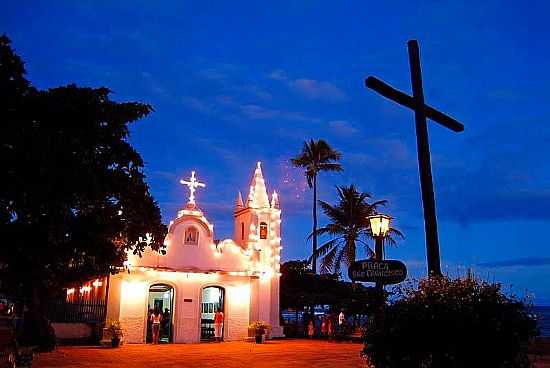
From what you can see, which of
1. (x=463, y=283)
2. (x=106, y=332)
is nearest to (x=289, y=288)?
(x=106, y=332)

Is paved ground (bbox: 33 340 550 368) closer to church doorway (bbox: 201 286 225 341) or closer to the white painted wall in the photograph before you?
the white painted wall

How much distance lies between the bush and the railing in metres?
17.0

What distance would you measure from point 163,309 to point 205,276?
503cm

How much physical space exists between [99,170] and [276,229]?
53.3ft

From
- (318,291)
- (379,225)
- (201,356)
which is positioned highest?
(379,225)

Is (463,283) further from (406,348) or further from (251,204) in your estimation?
(251,204)

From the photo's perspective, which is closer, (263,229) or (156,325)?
(156,325)

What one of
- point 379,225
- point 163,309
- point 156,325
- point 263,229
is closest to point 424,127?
point 379,225

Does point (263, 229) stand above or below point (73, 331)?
above

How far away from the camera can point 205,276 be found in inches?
972

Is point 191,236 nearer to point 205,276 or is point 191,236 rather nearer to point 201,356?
point 205,276

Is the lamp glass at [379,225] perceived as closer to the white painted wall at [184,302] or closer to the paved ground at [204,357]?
the paved ground at [204,357]

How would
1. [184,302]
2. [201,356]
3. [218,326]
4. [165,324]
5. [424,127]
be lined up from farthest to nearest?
[165,324] → [218,326] → [184,302] → [201,356] → [424,127]

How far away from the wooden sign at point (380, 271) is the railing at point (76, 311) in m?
16.0
